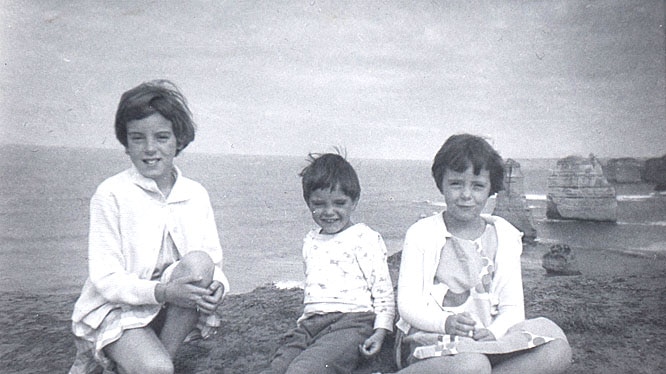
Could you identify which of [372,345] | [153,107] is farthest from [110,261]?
[372,345]

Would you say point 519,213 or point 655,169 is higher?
point 655,169

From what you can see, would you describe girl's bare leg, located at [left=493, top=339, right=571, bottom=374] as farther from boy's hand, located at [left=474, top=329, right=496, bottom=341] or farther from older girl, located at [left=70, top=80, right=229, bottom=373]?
older girl, located at [left=70, top=80, right=229, bottom=373]

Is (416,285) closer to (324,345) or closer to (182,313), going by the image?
(324,345)

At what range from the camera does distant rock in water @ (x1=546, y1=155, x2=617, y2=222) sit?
19.5 feet

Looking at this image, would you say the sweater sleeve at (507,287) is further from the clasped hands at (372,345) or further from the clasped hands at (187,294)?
the clasped hands at (187,294)

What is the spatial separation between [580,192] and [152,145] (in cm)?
590

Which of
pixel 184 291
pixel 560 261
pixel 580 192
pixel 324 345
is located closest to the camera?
pixel 184 291

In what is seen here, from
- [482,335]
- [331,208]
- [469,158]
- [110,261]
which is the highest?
[469,158]

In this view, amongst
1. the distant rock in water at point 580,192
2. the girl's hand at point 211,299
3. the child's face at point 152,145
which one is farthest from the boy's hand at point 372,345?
the distant rock in water at point 580,192

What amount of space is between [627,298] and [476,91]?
72.8 inches

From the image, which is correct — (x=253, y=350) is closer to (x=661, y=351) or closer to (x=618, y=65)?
(x=661, y=351)

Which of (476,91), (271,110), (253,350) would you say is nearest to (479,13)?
(476,91)

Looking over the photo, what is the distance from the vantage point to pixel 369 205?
5.70m

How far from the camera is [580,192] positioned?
6773 mm
